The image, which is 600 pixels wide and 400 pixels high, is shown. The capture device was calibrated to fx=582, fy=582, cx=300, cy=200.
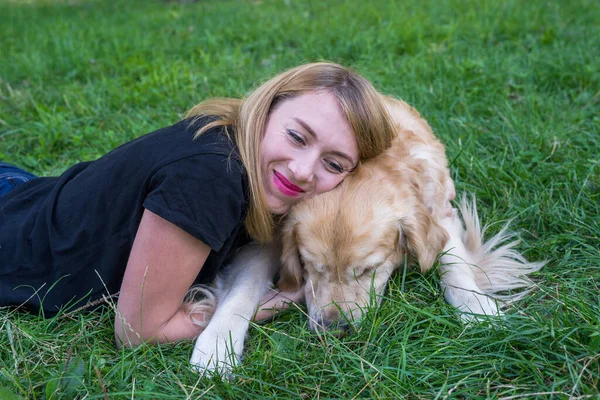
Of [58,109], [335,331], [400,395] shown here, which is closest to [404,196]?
[335,331]

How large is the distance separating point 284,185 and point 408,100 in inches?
85.8

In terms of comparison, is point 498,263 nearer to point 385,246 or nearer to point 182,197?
point 385,246

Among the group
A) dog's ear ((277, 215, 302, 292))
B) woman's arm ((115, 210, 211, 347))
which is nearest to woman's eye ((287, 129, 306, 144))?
dog's ear ((277, 215, 302, 292))

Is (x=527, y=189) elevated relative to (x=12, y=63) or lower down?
lower down

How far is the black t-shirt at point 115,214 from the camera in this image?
221 cm

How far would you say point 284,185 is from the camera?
250 centimetres

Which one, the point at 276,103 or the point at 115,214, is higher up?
the point at 276,103

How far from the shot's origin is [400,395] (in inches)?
76.5

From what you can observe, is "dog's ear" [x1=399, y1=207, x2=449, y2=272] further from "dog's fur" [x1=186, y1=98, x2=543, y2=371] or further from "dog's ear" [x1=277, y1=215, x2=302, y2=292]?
"dog's ear" [x1=277, y1=215, x2=302, y2=292]

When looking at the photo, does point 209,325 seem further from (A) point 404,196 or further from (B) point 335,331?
(A) point 404,196

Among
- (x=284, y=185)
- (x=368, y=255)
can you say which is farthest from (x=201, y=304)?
(x=368, y=255)

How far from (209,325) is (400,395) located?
0.89 metres

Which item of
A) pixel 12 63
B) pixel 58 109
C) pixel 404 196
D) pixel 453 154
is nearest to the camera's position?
pixel 404 196

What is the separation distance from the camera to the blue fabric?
125 inches
